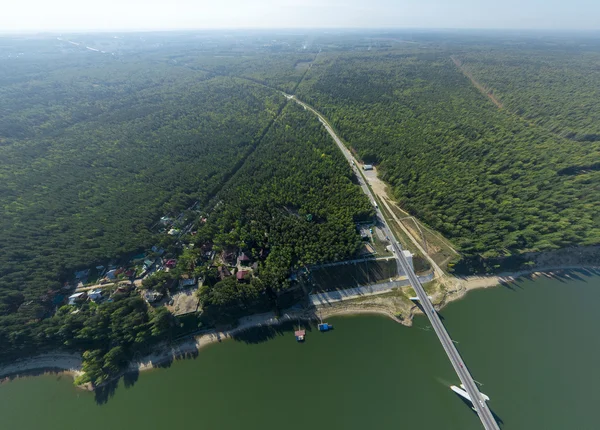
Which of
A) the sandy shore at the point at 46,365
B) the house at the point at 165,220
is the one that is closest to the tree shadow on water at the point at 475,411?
the sandy shore at the point at 46,365

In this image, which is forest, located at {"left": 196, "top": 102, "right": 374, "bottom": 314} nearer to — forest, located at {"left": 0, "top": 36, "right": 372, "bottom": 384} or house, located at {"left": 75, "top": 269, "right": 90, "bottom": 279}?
→ forest, located at {"left": 0, "top": 36, "right": 372, "bottom": 384}

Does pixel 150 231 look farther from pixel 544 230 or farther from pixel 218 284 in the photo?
pixel 544 230

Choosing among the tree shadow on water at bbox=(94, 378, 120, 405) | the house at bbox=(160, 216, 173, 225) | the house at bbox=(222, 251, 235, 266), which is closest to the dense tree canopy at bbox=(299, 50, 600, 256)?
the house at bbox=(222, 251, 235, 266)

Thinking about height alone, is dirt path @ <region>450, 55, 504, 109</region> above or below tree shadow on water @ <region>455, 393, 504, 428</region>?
above

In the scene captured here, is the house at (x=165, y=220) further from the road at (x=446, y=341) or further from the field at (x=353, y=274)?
the road at (x=446, y=341)

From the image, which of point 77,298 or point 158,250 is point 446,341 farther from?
point 77,298

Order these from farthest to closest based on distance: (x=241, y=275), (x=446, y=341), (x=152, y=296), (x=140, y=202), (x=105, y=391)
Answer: (x=140, y=202) → (x=241, y=275) → (x=152, y=296) → (x=446, y=341) → (x=105, y=391)

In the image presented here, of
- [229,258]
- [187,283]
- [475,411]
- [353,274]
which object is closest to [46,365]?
[187,283]
